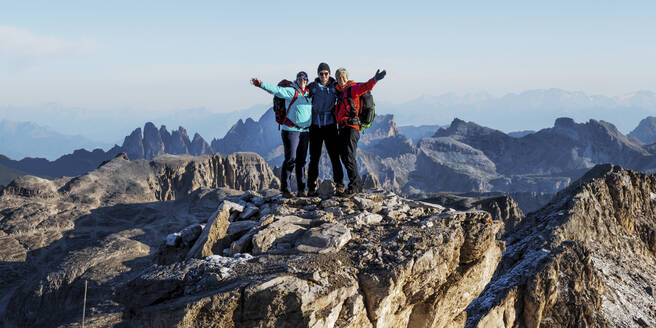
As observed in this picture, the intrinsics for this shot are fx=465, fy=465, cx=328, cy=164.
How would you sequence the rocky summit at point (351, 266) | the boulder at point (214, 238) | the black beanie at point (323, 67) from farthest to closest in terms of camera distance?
the black beanie at point (323, 67)
the boulder at point (214, 238)
the rocky summit at point (351, 266)

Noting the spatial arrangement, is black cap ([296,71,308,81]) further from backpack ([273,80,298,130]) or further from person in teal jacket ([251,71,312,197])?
backpack ([273,80,298,130])

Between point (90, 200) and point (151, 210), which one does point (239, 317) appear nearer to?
point (151, 210)

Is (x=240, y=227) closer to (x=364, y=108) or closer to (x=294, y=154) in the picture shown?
(x=294, y=154)

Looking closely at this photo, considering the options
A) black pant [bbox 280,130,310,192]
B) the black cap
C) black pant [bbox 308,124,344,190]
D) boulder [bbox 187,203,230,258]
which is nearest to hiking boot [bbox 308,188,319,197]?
black pant [bbox 308,124,344,190]

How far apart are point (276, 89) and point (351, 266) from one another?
6406 mm

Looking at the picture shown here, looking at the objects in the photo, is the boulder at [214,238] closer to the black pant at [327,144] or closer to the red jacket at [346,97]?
the black pant at [327,144]

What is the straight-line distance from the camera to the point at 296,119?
15.0 m

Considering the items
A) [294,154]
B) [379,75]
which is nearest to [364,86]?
[379,75]

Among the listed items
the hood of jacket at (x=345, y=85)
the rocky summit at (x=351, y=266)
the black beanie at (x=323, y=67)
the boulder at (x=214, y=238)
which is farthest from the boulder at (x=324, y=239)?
the black beanie at (x=323, y=67)

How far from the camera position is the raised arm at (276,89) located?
549 inches

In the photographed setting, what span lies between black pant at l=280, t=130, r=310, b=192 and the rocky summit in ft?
2.81

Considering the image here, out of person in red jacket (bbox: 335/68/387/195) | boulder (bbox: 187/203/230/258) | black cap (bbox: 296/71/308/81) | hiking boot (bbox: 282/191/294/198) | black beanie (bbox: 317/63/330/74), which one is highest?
black beanie (bbox: 317/63/330/74)

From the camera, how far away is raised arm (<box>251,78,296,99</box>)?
45.7 ft

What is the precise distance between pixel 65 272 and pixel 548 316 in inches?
2125
